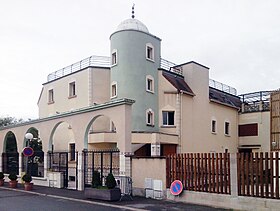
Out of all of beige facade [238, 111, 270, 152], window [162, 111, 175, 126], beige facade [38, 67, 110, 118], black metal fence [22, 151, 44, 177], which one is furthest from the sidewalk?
beige facade [238, 111, 270, 152]

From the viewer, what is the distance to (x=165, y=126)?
27.9 meters

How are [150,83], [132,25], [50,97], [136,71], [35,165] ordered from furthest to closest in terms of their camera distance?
[50,97], [150,83], [132,25], [136,71], [35,165]

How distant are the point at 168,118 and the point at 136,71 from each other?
181 inches

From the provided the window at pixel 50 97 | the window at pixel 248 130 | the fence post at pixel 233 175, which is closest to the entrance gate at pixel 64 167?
the fence post at pixel 233 175

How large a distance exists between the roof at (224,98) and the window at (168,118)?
18.3ft

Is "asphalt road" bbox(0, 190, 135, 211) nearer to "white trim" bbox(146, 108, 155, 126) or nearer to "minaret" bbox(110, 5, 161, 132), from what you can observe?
"minaret" bbox(110, 5, 161, 132)

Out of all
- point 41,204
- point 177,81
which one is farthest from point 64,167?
point 177,81

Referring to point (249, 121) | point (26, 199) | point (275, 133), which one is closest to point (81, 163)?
point (26, 199)

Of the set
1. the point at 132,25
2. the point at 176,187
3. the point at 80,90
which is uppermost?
the point at 132,25

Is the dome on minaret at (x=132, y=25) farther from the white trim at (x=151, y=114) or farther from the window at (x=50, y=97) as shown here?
the window at (x=50, y=97)

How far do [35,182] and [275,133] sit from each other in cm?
1432

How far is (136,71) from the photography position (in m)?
26.5

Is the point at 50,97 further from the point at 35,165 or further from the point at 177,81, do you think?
the point at 177,81

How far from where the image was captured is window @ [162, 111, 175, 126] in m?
28.1
